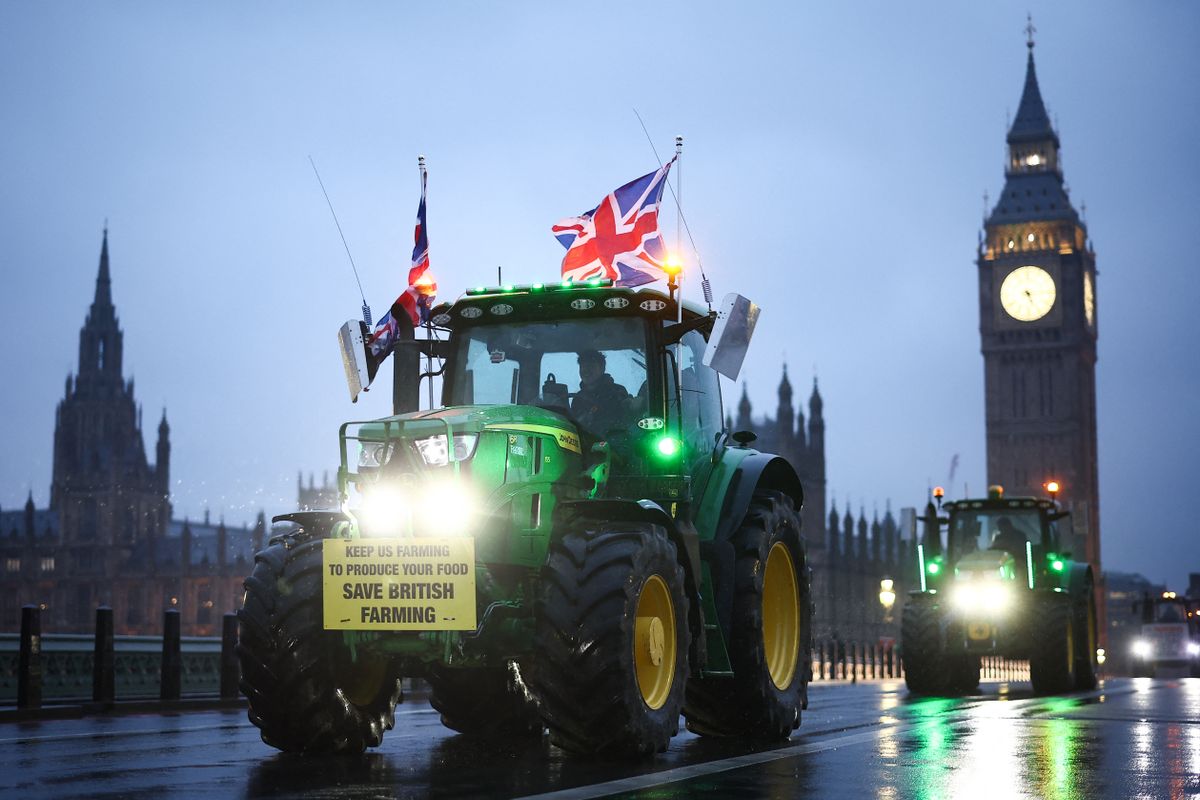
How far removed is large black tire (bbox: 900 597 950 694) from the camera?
60.2 feet

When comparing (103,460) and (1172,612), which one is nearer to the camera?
(1172,612)

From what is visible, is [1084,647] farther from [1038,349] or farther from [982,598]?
[1038,349]

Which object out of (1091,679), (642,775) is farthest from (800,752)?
(1091,679)

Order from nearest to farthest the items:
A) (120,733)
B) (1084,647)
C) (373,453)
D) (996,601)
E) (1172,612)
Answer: (373,453) → (120,733) → (996,601) → (1084,647) → (1172,612)

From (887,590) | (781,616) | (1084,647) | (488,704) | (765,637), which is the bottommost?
(1084,647)

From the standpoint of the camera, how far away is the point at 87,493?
120938mm

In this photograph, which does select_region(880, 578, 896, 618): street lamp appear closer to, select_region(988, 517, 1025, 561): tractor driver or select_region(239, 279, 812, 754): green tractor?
select_region(988, 517, 1025, 561): tractor driver

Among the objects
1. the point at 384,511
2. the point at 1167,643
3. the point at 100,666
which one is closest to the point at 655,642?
the point at 384,511

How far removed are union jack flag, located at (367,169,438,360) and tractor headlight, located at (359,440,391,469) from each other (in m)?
1.35

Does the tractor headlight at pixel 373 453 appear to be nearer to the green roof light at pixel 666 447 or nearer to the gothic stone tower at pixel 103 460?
the green roof light at pixel 666 447

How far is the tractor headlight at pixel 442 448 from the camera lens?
801 cm

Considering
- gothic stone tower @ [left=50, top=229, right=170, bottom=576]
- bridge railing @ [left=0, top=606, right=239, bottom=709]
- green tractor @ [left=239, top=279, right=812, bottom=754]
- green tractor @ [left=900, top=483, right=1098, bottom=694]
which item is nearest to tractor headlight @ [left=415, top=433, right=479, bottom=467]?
green tractor @ [left=239, top=279, right=812, bottom=754]

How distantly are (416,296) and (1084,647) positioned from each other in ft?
41.5

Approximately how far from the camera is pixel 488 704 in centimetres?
994
